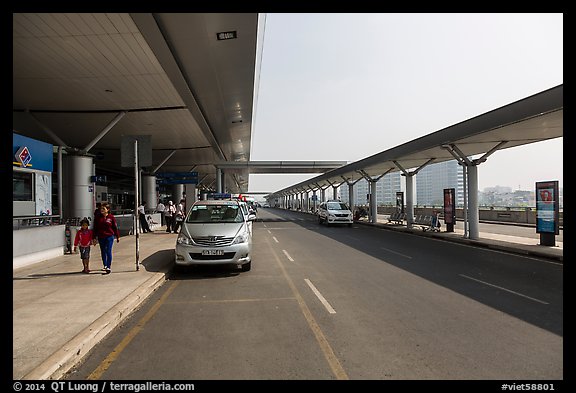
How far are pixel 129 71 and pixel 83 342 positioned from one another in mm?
8679

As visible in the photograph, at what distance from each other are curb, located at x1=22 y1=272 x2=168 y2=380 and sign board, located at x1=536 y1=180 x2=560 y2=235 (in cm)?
1414

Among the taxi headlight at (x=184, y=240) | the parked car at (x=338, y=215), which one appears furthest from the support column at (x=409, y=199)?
the taxi headlight at (x=184, y=240)

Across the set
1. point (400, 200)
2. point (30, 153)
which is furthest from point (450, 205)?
point (30, 153)

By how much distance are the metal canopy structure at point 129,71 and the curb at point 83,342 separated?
5.80 m

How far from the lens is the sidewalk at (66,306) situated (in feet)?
13.3

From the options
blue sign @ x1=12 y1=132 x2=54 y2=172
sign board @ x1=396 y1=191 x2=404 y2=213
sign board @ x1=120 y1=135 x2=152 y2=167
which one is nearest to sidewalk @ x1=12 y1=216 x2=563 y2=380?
sign board @ x1=120 y1=135 x2=152 y2=167

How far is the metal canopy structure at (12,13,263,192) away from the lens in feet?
27.5

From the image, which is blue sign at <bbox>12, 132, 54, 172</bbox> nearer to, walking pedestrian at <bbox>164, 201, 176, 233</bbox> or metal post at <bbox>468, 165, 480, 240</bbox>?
walking pedestrian at <bbox>164, 201, 176, 233</bbox>

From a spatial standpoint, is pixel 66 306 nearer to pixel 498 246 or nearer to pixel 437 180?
pixel 498 246

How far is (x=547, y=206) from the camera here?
13.6m

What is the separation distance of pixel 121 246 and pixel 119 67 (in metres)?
6.97
